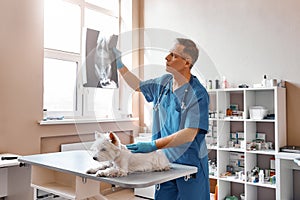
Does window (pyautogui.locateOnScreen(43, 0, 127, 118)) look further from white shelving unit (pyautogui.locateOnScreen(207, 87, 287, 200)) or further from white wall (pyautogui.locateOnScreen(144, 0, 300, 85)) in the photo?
white shelving unit (pyautogui.locateOnScreen(207, 87, 287, 200))

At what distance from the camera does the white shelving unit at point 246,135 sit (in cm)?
303

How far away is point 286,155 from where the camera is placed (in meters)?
2.79

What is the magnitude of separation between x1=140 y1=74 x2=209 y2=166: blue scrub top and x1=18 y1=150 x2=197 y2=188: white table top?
0.43 feet

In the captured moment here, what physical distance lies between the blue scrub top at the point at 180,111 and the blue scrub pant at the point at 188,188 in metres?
0.08

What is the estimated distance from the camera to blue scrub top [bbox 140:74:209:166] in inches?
62.8

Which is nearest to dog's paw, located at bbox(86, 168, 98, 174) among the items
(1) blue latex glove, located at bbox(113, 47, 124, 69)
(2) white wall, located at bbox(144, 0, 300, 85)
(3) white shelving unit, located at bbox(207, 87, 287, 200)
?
(1) blue latex glove, located at bbox(113, 47, 124, 69)

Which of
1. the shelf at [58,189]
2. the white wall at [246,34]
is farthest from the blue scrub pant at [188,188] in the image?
the white wall at [246,34]

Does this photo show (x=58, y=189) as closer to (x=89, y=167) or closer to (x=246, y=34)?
(x=89, y=167)

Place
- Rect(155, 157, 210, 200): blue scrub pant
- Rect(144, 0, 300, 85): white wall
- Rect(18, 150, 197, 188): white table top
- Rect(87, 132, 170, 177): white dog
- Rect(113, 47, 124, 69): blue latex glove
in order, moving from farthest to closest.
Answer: Rect(144, 0, 300, 85): white wall < Rect(113, 47, 124, 69): blue latex glove < Rect(155, 157, 210, 200): blue scrub pant < Rect(87, 132, 170, 177): white dog < Rect(18, 150, 197, 188): white table top

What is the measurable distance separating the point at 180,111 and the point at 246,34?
213cm

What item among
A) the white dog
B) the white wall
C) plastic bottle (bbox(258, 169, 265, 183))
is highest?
the white wall

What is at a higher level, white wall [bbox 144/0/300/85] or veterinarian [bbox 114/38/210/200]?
white wall [bbox 144/0/300/85]

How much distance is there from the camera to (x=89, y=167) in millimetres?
1521

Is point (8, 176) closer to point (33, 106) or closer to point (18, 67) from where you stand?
point (33, 106)
